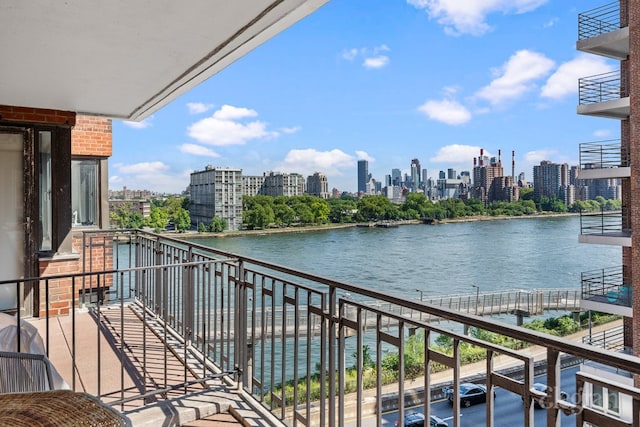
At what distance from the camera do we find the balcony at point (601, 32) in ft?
47.6

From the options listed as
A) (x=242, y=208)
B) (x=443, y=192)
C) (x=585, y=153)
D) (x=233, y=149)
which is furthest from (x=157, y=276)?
(x=233, y=149)

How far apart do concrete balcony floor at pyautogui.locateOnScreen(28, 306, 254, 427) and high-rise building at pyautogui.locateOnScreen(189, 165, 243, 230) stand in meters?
31.5

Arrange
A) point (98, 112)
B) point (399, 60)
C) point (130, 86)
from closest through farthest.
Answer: point (130, 86), point (98, 112), point (399, 60)

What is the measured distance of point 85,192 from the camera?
20.9 feet

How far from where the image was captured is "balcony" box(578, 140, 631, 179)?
49.0 feet

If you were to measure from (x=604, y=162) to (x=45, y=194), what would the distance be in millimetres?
17143

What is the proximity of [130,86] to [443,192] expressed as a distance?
5810 centimetres

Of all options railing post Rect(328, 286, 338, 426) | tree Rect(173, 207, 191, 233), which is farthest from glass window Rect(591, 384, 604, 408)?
tree Rect(173, 207, 191, 233)

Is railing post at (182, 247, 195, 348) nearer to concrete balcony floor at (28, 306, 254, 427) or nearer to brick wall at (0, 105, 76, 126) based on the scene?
concrete balcony floor at (28, 306, 254, 427)

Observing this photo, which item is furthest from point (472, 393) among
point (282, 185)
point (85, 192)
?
point (282, 185)

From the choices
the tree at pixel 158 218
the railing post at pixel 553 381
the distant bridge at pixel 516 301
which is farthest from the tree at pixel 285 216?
the railing post at pixel 553 381

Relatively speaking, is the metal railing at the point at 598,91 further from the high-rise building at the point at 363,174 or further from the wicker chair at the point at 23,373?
the high-rise building at the point at 363,174

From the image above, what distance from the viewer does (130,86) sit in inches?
138

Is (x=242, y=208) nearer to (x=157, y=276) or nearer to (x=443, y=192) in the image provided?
(x=443, y=192)
